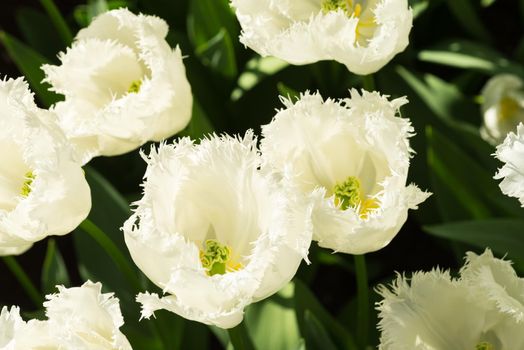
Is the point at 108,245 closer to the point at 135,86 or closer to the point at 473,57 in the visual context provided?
the point at 135,86

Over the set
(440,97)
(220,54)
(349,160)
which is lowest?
(440,97)

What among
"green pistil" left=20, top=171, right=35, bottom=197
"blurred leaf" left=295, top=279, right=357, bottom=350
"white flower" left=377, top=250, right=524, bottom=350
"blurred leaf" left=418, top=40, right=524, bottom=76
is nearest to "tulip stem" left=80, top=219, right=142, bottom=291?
"green pistil" left=20, top=171, right=35, bottom=197

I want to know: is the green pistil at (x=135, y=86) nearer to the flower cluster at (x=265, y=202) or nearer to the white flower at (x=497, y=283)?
the flower cluster at (x=265, y=202)

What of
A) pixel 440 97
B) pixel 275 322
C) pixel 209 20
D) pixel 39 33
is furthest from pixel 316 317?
pixel 39 33

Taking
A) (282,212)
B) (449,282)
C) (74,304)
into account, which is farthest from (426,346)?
(74,304)

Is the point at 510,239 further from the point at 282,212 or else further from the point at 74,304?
the point at 74,304
